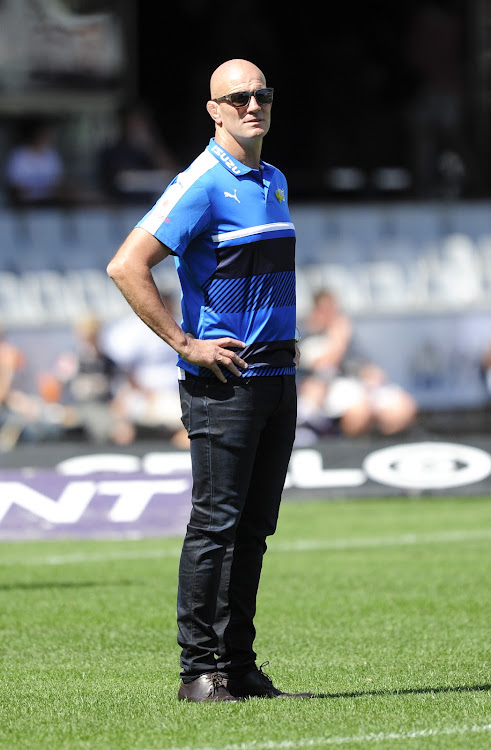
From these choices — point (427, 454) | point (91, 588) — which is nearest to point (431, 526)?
point (427, 454)

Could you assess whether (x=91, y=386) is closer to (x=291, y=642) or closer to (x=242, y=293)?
(x=291, y=642)

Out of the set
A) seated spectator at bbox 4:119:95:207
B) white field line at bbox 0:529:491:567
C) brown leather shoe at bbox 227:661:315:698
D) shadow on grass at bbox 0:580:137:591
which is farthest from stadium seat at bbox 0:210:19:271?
brown leather shoe at bbox 227:661:315:698

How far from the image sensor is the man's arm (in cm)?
476

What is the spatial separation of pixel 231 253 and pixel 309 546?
5.28 metres

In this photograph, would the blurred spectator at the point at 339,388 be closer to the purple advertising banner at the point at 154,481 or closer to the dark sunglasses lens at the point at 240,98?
the purple advertising banner at the point at 154,481

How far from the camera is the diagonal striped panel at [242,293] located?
4895 mm

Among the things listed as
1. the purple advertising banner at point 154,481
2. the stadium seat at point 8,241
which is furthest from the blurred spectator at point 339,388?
the stadium seat at point 8,241

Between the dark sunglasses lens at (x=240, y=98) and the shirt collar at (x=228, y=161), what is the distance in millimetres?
169

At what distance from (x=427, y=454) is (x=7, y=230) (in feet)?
18.8

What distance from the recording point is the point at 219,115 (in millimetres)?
4973

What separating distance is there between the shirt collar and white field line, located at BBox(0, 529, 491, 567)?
4.85 m

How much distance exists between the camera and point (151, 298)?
478 cm

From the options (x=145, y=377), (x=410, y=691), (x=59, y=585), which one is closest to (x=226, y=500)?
(x=410, y=691)

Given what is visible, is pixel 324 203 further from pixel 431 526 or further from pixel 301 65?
pixel 431 526
